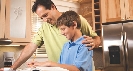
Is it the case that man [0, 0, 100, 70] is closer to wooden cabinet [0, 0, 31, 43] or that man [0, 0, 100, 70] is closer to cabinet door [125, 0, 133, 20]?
wooden cabinet [0, 0, 31, 43]

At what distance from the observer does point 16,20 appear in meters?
3.59

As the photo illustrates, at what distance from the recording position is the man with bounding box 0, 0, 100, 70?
1.78 meters

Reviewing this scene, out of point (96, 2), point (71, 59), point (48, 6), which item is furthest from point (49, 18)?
point (96, 2)

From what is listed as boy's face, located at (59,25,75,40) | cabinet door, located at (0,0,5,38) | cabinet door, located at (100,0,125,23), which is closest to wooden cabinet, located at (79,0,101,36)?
cabinet door, located at (100,0,125,23)

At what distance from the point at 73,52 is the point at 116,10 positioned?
278 centimetres

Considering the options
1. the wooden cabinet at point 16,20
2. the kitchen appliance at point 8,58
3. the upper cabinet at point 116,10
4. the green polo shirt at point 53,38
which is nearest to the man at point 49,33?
the green polo shirt at point 53,38

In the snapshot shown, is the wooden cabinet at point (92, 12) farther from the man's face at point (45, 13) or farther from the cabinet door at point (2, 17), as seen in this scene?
the man's face at point (45, 13)

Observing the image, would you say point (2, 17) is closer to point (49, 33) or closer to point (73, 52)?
point (49, 33)

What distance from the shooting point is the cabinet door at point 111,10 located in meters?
3.79

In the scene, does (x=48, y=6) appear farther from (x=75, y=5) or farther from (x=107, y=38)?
(x=75, y=5)

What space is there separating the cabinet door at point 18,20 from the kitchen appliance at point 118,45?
129 cm

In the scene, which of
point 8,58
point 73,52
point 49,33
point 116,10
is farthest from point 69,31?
point 116,10

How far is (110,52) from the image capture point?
142 inches

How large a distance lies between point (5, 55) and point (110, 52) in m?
1.75
